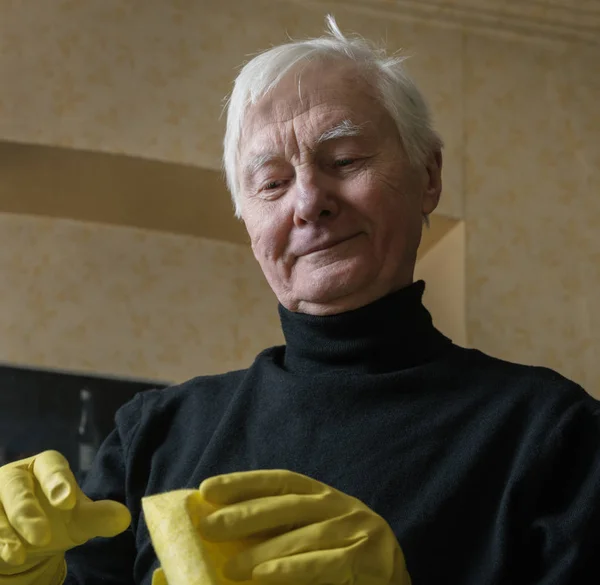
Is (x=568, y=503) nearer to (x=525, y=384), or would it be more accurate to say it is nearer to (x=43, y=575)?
(x=525, y=384)

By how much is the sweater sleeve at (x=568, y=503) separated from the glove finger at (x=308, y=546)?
0.68 feet

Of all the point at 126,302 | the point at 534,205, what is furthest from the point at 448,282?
the point at 126,302

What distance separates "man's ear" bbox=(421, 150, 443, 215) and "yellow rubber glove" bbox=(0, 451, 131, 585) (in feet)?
2.09

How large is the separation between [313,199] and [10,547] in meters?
0.55

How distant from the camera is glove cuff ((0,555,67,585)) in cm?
90

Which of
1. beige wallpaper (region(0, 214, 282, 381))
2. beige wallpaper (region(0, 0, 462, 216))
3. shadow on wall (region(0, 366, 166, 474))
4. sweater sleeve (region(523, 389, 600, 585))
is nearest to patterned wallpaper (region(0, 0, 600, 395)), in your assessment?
beige wallpaper (region(0, 0, 462, 216))

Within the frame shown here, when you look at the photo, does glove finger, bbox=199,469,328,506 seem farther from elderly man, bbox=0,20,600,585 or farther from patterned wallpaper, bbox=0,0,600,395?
patterned wallpaper, bbox=0,0,600,395

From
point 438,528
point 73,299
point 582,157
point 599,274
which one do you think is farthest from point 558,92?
point 438,528

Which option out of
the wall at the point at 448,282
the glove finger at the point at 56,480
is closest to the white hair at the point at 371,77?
the glove finger at the point at 56,480

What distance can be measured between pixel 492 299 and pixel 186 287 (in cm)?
105

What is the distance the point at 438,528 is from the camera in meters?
0.94

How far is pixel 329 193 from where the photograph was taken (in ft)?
3.71

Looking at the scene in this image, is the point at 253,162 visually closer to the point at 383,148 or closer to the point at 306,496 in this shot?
the point at 383,148

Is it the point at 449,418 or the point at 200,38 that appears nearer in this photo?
the point at 449,418
